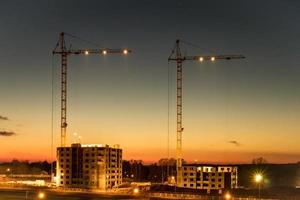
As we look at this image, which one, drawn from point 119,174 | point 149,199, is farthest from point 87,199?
point 119,174

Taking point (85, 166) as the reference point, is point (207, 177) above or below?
below

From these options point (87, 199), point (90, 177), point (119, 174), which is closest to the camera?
point (87, 199)

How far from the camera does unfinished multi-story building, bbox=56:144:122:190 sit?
132 meters

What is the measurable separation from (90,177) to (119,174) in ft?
41.0

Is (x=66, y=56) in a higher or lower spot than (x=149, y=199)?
higher

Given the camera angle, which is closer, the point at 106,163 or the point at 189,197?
the point at 189,197

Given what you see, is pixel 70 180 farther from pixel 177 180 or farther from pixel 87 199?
pixel 87 199

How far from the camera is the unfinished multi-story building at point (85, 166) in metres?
132

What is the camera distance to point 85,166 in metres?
133

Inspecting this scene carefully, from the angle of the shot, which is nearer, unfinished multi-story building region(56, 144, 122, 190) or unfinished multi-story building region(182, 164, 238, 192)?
unfinished multi-story building region(56, 144, 122, 190)

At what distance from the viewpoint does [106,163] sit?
134 metres

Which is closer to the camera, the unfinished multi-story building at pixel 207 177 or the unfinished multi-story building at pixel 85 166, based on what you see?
the unfinished multi-story building at pixel 85 166

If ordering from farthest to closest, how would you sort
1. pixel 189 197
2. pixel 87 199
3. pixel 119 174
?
1. pixel 119 174
2. pixel 189 197
3. pixel 87 199

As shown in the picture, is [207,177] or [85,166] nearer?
[85,166]
